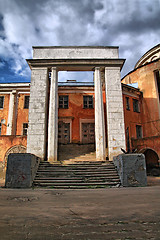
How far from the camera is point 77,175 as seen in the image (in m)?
8.09

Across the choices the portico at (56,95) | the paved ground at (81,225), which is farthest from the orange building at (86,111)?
the paved ground at (81,225)

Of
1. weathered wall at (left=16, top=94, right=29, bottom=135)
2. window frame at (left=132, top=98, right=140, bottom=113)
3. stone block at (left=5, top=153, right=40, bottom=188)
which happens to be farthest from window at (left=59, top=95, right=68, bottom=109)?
stone block at (left=5, top=153, right=40, bottom=188)

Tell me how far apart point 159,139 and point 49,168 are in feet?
30.1

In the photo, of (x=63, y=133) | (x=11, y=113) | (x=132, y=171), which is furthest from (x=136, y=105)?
(x=132, y=171)

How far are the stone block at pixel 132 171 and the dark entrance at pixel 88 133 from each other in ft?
28.8

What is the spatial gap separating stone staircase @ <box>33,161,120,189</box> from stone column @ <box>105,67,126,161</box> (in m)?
1.50

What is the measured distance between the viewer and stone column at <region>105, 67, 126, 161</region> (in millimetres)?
10745

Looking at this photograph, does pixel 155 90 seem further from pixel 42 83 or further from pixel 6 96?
pixel 6 96

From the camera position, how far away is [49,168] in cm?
889

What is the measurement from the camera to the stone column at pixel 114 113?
10.7m

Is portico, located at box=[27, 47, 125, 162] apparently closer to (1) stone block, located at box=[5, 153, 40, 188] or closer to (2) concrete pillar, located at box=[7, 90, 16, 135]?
(1) stone block, located at box=[5, 153, 40, 188]

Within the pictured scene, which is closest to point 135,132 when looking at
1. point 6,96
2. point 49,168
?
point 49,168

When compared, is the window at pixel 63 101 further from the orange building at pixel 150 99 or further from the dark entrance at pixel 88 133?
the orange building at pixel 150 99

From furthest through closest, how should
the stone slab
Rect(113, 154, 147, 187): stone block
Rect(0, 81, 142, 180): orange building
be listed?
Rect(0, 81, 142, 180): orange building
the stone slab
Rect(113, 154, 147, 187): stone block
